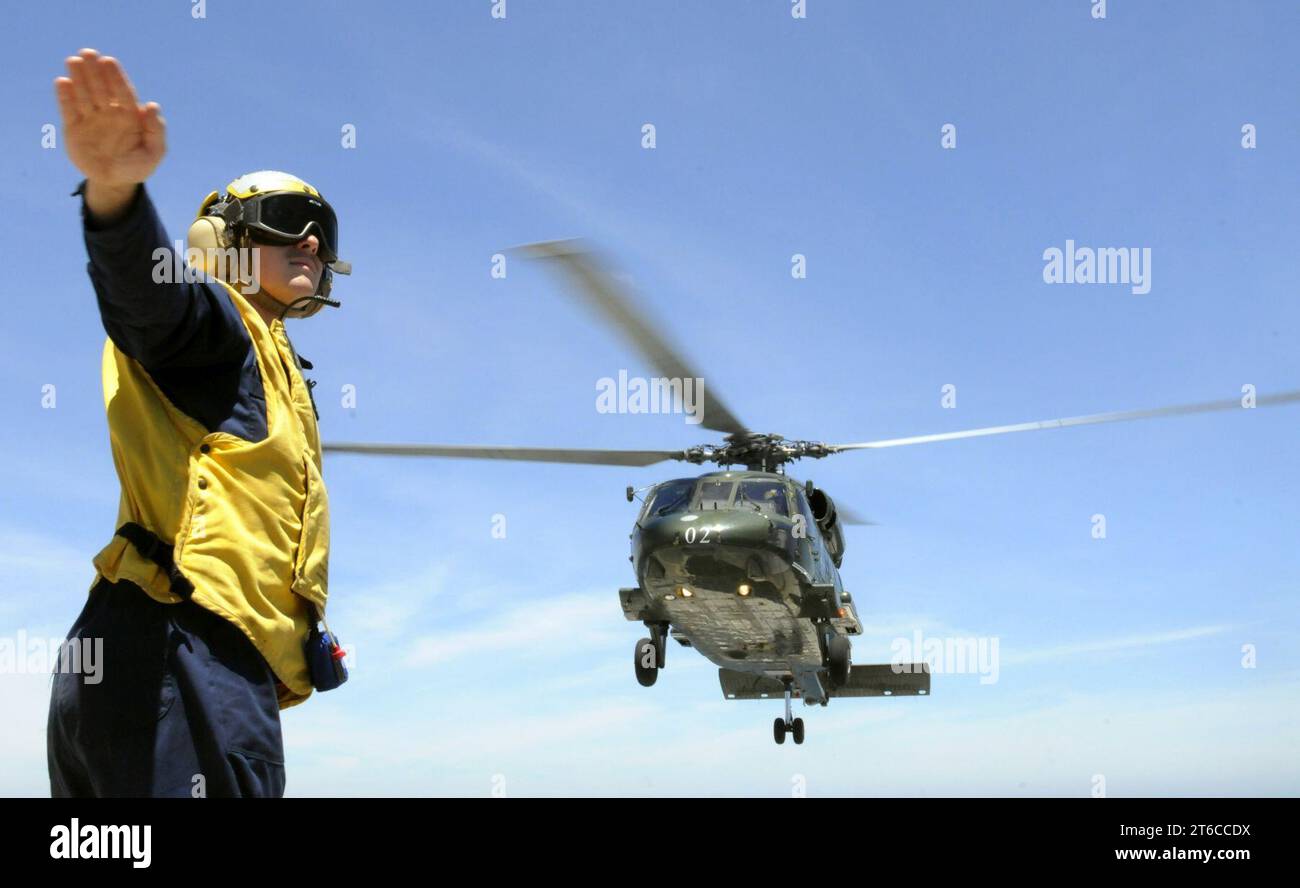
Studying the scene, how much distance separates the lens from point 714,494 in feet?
47.3

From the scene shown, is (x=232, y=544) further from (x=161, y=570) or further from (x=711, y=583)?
(x=711, y=583)

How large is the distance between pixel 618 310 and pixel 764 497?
3.56 metres

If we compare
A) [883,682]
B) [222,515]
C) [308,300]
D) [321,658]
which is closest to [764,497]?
[883,682]

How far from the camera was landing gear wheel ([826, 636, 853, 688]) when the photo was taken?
16531 mm

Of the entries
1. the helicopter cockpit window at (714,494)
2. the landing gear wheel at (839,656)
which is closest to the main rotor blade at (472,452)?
the helicopter cockpit window at (714,494)

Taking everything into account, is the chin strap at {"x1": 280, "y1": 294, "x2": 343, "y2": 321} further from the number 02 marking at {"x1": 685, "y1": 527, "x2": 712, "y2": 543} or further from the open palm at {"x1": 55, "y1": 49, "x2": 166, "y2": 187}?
the number 02 marking at {"x1": 685, "y1": 527, "x2": 712, "y2": 543}

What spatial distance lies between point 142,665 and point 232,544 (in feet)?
0.98

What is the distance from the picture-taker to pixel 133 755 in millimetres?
2256

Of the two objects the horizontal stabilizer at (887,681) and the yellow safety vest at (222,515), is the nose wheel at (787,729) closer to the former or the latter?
the horizontal stabilizer at (887,681)

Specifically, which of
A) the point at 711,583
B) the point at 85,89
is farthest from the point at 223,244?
the point at 711,583

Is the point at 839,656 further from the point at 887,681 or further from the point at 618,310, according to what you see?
the point at 618,310

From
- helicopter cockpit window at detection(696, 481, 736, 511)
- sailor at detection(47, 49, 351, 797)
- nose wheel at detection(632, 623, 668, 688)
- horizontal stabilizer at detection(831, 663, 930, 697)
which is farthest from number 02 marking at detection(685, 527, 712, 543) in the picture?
sailor at detection(47, 49, 351, 797)

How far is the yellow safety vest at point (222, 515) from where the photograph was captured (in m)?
2.35

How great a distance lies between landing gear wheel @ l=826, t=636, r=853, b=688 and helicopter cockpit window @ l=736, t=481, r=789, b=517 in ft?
9.96
